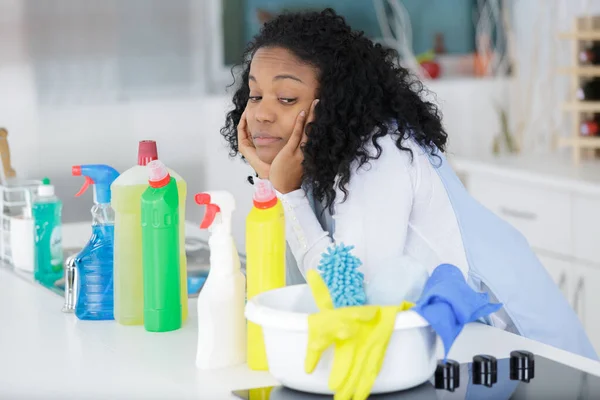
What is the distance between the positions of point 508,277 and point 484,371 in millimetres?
503

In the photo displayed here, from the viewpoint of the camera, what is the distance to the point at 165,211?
1.38m

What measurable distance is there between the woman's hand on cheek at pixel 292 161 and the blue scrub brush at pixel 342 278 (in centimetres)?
45

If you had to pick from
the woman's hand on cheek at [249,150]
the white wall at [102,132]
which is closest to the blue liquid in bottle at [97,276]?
the woman's hand on cheek at [249,150]

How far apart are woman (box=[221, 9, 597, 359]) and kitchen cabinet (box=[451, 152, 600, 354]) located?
1.20 m

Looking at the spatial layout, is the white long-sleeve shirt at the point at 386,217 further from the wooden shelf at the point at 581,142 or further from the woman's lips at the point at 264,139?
the wooden shelf at the point at 581,142

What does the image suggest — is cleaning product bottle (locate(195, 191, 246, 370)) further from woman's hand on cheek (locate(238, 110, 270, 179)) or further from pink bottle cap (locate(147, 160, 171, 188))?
woman's hand on cheek (locate(238, 110, 270, 179))

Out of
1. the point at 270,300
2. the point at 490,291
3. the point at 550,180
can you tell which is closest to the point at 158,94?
the point at 550,180

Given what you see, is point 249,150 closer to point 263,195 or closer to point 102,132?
point 263,195

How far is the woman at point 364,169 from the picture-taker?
5.09 feet

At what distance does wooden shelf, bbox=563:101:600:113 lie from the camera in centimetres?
313

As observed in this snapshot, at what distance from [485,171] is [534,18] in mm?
904

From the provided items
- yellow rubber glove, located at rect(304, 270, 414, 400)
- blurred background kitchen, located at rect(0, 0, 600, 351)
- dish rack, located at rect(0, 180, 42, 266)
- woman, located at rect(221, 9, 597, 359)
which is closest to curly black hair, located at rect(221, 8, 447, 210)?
woman, located at rect(221, 9, 597, 359)

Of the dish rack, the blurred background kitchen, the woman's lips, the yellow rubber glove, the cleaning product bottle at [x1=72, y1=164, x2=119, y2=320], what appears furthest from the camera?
the blurred background kitchen

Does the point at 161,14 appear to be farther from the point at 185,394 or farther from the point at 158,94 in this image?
the point at 185,394
